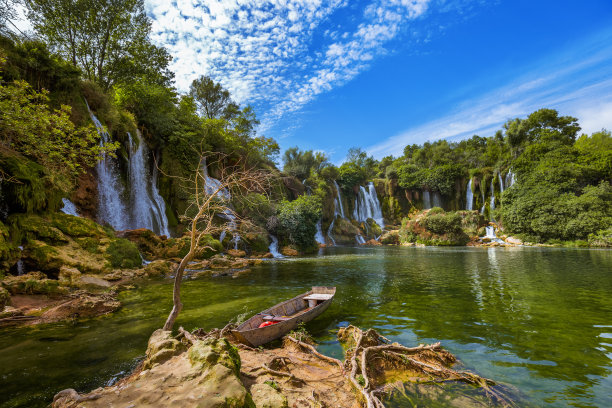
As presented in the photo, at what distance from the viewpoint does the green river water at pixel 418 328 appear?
451 cm

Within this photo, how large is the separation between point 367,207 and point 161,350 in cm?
5016

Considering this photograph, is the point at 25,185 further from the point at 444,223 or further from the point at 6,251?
the point at 444,223

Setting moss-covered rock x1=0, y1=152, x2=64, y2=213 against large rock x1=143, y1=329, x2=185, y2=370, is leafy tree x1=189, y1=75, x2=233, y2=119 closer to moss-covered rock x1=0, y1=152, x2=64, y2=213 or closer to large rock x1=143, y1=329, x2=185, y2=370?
moss-covered rock x1=0, y1=152, x2=64, y2=213

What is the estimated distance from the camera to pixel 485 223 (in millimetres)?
41062

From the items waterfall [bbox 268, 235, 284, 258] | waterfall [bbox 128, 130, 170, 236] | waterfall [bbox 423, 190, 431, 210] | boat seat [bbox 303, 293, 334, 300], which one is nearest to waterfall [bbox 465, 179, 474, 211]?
waterfall [bbox 423, 190, 431, 210]

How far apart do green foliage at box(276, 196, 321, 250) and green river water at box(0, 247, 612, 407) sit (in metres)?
15.0

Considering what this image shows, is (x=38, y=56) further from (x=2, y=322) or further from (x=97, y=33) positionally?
(x=2, y=322)

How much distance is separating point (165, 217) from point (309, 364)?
21.6 meters

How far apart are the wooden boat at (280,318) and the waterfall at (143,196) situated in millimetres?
16755

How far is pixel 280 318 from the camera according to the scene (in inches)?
268

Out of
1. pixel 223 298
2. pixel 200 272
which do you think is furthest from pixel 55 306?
pixel 200 272

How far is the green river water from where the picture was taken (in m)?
4.51

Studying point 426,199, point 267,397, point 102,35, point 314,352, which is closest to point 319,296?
point 314,352

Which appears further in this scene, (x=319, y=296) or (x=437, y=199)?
(x=437, y=199)
